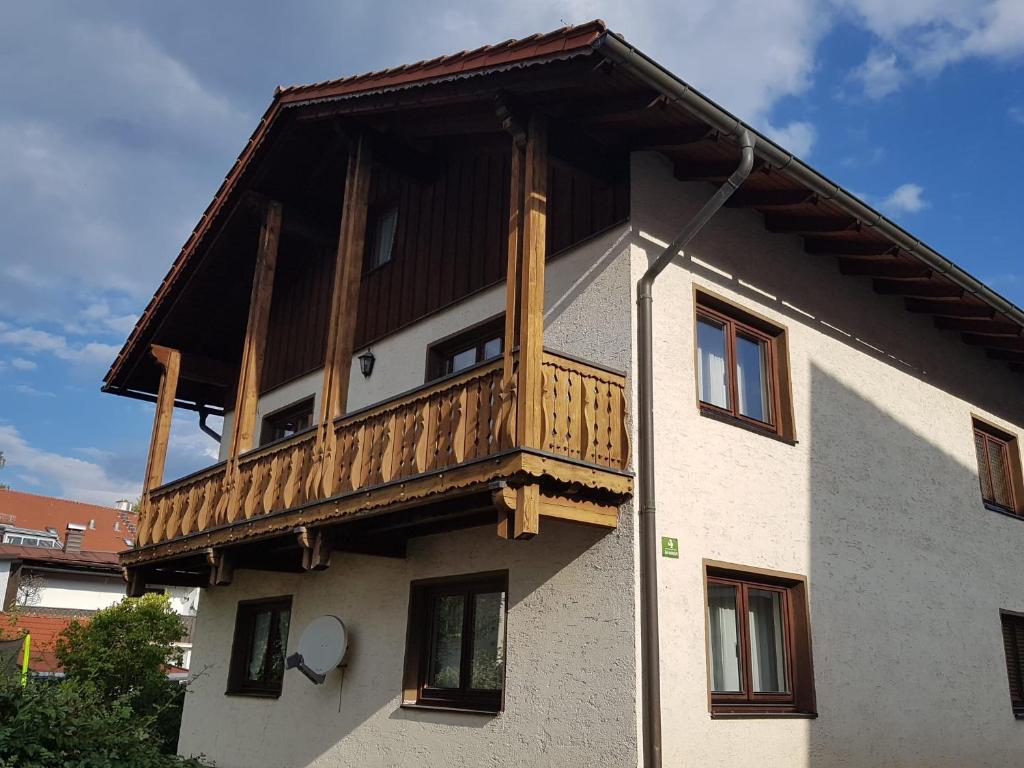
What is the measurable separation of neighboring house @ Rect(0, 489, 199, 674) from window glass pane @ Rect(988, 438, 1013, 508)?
14.8m

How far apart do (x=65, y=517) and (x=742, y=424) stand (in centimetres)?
5442

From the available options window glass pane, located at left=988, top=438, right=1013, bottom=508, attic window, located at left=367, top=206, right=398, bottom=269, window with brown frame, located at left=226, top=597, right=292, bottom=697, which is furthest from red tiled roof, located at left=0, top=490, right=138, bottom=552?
window glass pane, located at left=988, top=438, right=1013, bottom=508

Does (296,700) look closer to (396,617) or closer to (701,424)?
(396,617)

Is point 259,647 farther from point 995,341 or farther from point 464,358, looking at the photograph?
point 995,341

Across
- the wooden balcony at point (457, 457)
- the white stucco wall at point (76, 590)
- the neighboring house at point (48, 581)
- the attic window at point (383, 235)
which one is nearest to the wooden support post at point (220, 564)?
the wooden balcony at point (457, 457)

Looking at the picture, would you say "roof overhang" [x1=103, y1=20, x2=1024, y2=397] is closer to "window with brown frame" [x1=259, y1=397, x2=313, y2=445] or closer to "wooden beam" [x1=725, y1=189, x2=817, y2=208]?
"wooden beam" [x1=725, y1=189, x2=817, y2=208]

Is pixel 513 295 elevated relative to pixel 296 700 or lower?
elevated

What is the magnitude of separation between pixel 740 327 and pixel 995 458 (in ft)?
17.9

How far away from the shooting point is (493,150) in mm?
11031

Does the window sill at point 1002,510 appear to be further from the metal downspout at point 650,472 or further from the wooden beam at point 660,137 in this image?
the wooden beam at point 660,137

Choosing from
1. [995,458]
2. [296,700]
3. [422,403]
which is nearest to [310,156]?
[422,403]

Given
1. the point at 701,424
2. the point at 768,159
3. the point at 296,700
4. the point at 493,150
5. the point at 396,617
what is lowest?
the point at 296,700

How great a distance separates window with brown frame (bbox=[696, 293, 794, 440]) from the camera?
29.2 ft

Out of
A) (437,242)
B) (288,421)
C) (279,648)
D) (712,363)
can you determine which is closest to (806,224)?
(712,363)
